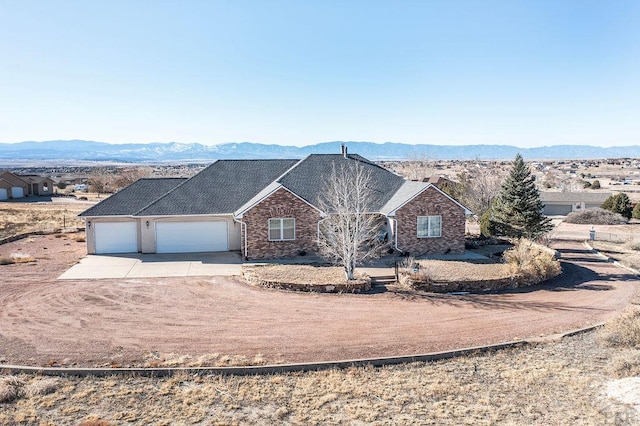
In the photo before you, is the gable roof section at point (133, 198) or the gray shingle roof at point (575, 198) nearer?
the gable roof section at point (133, 198)

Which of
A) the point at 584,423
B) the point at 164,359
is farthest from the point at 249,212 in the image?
the point at 584,423

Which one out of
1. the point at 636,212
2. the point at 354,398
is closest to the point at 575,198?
the point at 636,212

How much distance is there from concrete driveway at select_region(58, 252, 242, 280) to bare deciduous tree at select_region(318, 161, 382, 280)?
199 inches

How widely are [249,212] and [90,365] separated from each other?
47.1 feet

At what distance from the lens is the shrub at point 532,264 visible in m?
23.4

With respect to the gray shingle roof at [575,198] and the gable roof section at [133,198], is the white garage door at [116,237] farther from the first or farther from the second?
the gray shingle roof at [575,198]

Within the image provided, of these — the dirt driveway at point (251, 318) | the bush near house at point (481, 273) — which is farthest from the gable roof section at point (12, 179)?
the bush near house at point (481, 273)

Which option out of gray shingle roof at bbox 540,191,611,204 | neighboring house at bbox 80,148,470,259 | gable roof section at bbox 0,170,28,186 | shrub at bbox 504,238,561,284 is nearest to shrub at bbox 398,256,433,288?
shrub at bbox 504,238,561,284

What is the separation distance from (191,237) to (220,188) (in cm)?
390

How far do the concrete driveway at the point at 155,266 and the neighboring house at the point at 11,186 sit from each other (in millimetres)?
49638

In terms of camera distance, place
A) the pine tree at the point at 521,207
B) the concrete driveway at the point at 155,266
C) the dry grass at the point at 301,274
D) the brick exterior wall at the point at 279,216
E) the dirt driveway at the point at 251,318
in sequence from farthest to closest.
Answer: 1. the pine tree at the point at 521,207
2. the brick exterior wall at the point at 279,216
3. the concrete driveway at the point at 155,266
4. the dry grass at the point at 301,274
5. the dirt driveway at the point at 251,318

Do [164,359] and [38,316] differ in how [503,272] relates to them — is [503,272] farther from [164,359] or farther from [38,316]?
[38,316]

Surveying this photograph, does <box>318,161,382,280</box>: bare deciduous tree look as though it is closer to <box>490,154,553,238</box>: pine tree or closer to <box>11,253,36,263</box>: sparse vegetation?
<box>490,154,553,238</box>: pine tree

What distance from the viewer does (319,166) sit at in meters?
32.3
